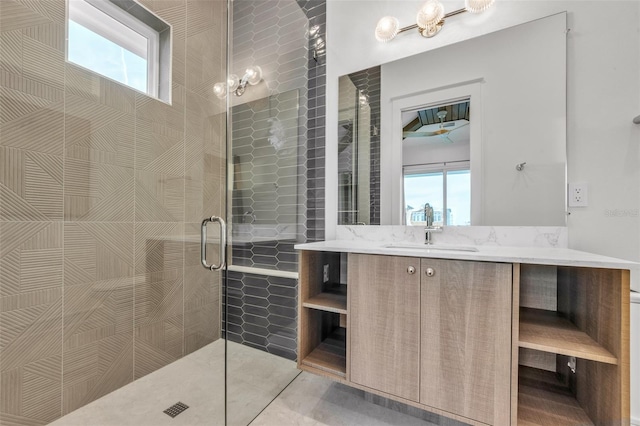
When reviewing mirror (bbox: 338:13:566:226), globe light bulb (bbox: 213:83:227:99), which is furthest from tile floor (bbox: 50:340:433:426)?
globe light bulb (bbox: 213:83:227:99)

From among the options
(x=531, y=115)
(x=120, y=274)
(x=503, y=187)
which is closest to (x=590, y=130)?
(x=531, y=115)

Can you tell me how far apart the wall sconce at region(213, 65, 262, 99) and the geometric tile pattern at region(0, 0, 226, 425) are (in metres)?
0.06

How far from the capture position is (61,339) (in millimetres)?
1207

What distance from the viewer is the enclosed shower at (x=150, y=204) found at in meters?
1.14

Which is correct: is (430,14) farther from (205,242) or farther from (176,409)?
(176,409)

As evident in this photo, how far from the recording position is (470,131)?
1.46 m

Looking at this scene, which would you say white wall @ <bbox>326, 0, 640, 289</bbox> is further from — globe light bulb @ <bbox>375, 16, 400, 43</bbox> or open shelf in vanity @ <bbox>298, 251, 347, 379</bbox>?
open shelf in vanity @ <bbox>298, 251, 347, 379</bbox>

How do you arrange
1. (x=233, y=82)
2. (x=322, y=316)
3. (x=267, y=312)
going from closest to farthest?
(x=322, y=316) → (x=233, y=82) → (x=267, y=312)

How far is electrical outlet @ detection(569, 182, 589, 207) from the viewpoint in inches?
48.6

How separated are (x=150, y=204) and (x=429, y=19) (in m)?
1.82

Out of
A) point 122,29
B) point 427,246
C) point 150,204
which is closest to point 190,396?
point 150,204

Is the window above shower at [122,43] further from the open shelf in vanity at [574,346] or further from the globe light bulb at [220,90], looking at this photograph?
the open shelf in vanity at [574,346]

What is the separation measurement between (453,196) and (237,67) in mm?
1576

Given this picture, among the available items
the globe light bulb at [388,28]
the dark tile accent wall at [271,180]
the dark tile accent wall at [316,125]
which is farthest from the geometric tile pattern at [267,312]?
the globe light bulb at [388,28]
